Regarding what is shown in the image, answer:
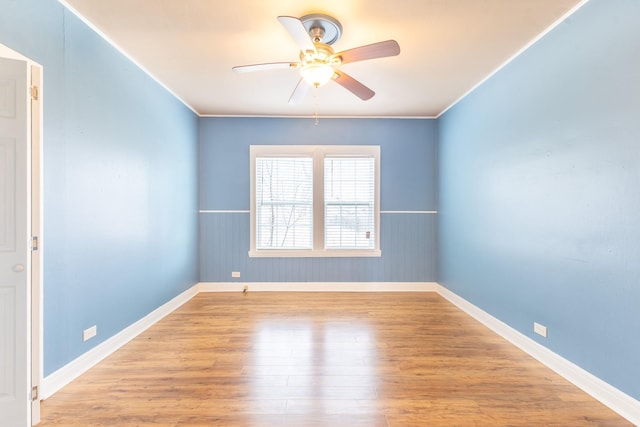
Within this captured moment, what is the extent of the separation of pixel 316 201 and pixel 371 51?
2812 millimetres

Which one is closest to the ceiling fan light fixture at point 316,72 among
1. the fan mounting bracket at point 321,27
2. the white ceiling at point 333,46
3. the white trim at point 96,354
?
the fan mounting bracket at point 321,27

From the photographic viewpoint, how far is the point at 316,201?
471 cm

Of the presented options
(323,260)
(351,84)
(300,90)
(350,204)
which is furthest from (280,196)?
(351,84)

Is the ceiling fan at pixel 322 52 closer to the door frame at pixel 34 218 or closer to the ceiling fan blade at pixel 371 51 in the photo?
the ceiling fan blade at pixel 371 51

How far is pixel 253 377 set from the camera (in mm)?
2270

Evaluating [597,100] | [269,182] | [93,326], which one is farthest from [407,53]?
[93,326]

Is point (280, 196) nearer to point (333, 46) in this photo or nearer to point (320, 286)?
point (320, 286)

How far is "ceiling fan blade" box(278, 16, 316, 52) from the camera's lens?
1839 millimetres

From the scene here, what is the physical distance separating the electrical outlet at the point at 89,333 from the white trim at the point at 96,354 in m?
0.12

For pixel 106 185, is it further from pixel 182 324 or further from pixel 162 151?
pixel 182 324
